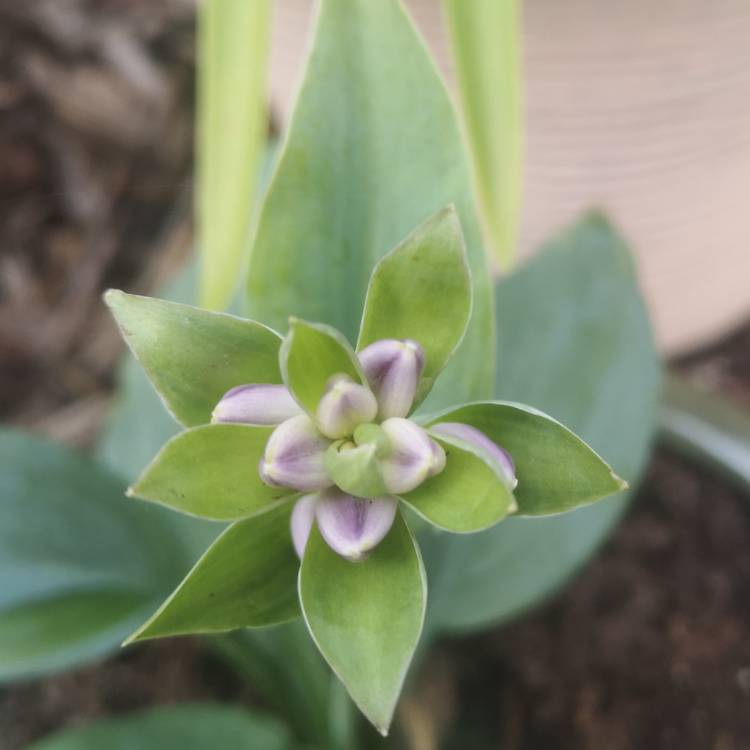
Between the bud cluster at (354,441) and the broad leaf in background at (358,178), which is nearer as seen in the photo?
the bud cluster at (354,441)

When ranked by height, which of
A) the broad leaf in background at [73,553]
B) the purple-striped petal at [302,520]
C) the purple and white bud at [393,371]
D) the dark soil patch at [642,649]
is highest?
the purple and white bud at [393,371]

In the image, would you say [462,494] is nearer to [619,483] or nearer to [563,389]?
[619,483]

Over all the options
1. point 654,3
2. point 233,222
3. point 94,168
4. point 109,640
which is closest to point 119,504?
point 109,640

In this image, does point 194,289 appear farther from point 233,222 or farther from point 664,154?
point 664,154

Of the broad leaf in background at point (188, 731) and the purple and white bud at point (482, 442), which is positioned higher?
the purple and white bud at point (482, 442)

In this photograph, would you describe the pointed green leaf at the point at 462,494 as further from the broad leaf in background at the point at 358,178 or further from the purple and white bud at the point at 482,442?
the broad leaf in background at the point at 358,178

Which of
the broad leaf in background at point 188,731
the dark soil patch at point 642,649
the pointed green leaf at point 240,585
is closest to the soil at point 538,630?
the dark soil patch at point 642,649

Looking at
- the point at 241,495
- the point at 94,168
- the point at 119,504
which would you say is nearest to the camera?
the point at 241,495

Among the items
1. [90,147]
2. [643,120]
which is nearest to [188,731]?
[643,120]
